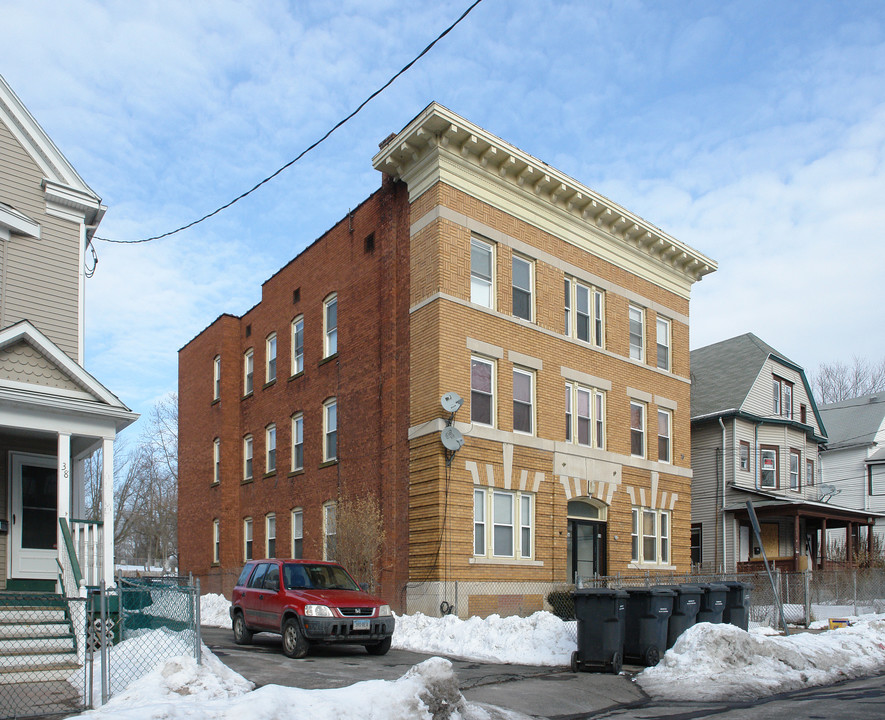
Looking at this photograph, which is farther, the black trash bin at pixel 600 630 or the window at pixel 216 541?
the window at pixel 216 541

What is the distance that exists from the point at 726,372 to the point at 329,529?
1944cm

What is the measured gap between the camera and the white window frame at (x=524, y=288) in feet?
74.0

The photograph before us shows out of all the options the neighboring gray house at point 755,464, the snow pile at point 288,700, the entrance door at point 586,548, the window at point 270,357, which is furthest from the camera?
the neighboring gray house at point 755,464

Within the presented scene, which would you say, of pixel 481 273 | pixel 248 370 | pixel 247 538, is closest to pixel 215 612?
pixel 247 538

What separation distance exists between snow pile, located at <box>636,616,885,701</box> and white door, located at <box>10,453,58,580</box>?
979 cm

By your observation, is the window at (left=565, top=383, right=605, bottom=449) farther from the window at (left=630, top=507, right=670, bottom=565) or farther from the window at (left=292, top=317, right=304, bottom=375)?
the window at (left=292, top=317, right=304, bottom=375)

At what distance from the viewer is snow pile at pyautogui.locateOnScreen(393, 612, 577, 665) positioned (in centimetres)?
1531

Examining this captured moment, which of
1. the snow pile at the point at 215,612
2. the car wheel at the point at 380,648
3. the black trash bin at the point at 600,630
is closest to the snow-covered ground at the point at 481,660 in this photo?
the black trash bin at the point at 600,630

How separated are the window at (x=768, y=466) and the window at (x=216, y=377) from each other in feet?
68.5

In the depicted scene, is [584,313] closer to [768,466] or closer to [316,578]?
[316,578]

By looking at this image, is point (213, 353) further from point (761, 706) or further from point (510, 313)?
point (761, 706)

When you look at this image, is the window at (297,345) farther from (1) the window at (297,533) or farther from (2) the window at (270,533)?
(2) the window at (270,533)

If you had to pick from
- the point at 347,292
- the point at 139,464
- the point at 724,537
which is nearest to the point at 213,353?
the point at 347,292

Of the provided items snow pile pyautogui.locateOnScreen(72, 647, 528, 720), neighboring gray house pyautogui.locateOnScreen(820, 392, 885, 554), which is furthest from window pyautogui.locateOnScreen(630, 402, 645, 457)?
neighboring gray house pyautogui.locateOnScreen(820, 392, 885, 554)
